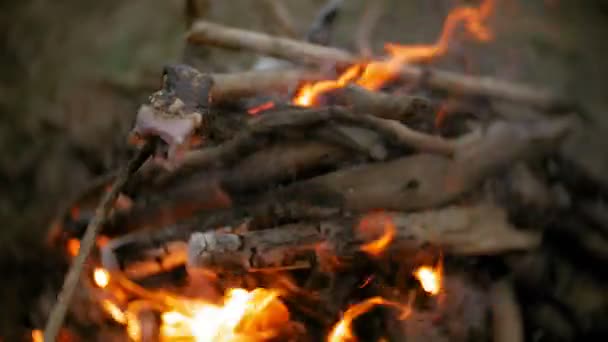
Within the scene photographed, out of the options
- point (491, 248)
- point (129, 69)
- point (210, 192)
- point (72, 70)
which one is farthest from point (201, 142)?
point (72, 70)

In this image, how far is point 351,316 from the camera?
1.15 meters

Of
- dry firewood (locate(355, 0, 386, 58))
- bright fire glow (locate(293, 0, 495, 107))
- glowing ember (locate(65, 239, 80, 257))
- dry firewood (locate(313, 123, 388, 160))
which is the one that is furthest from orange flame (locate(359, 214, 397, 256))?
dry firewood (locate(355, 0, 386, 58))

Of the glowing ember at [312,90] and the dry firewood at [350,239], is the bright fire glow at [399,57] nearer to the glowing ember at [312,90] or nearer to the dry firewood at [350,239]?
the glowing ember at [312,90]

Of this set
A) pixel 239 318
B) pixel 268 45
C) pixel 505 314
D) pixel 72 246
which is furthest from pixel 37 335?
pixel 505 314

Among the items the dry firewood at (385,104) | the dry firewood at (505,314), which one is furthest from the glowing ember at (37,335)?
the dry firewood at (505,314)

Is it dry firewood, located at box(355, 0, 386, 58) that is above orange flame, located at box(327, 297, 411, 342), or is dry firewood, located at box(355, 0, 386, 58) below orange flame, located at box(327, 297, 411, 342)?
above

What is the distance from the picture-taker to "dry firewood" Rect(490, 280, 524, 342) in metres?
1.25

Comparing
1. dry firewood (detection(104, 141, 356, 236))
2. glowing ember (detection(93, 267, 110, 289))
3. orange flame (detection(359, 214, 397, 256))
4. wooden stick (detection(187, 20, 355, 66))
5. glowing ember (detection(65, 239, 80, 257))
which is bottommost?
glowing ember (detection(93, 267, 110, 289))

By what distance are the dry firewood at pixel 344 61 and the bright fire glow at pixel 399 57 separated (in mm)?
40

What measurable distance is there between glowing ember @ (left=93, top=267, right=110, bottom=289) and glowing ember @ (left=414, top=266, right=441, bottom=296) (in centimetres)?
66

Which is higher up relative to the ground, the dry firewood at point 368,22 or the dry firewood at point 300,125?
the dry firewood at point 368,22

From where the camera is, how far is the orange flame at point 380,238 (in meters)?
1.15

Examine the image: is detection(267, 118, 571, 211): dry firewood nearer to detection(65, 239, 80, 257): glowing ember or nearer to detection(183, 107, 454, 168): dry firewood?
detection(183, 107, 454, 168): dry firewood

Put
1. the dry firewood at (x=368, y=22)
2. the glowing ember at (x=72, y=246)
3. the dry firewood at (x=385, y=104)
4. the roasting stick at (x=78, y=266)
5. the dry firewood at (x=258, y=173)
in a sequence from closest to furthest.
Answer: the roasting stick at (x=78, y=266) < the dry firewood at (x=385, y=104) < the dry firewood at (x=258, y=173) < the glowing ember at (x=72, y=246) < the dry firewood at (x=368, y=22)
